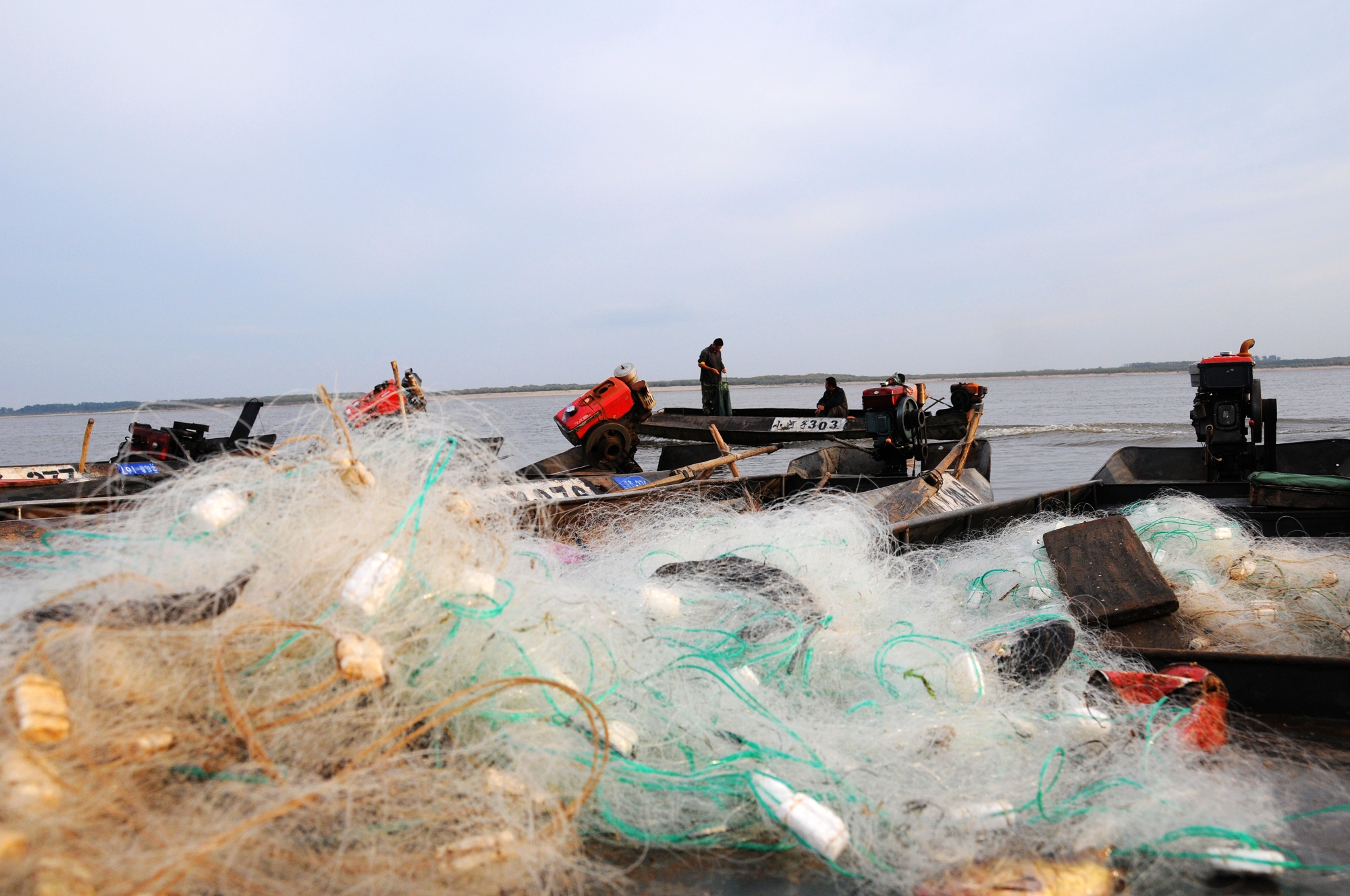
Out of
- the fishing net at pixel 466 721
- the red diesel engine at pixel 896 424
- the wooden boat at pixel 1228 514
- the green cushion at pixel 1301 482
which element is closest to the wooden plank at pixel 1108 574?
the wooden boat at pixel 1228 514

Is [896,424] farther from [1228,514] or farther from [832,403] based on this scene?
[832,403]

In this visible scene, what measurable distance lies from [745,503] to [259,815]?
6.20 metres

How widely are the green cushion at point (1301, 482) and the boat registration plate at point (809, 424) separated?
11.1m

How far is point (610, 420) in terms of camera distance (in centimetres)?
969

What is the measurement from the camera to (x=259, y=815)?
5.41ft

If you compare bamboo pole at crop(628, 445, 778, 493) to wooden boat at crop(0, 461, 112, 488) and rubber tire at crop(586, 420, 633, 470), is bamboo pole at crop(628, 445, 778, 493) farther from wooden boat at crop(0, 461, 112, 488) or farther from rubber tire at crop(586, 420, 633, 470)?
wooden boat at crop(0, 461, 112, 488)

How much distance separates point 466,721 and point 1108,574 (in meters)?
3.72

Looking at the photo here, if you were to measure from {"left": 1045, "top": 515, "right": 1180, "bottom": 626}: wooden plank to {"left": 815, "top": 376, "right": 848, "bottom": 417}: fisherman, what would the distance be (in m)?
14.0

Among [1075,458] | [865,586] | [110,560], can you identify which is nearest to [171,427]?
[110,560]

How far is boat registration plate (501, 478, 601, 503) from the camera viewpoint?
7.06 meters

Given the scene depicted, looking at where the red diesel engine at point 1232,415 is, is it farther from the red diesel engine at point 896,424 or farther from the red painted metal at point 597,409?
the red painted metal at point 597,409

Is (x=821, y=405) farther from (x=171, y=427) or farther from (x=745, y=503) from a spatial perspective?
(x=171, y=427)

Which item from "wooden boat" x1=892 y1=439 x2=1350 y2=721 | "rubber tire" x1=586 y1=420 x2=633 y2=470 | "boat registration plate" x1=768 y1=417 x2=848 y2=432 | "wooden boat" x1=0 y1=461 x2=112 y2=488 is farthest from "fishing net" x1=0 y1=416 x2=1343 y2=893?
Answer: "boat registration plate" x1=768 y1=417 x2=848 y2=432

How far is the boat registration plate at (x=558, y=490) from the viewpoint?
706 centimetres
